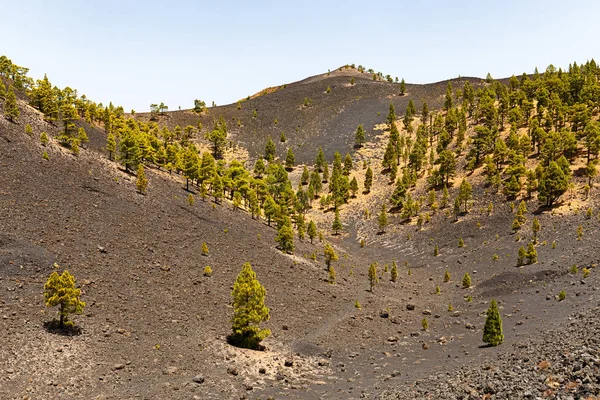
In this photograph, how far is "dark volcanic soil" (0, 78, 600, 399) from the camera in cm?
3031

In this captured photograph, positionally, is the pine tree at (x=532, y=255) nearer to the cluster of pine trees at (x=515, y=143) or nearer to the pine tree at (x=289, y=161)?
the cluster of pine trees at (x=515, y=143)

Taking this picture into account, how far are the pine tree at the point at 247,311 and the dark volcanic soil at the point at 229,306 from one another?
1582 mm

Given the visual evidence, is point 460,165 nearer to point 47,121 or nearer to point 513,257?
point 513,257

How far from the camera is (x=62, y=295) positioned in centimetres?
3431

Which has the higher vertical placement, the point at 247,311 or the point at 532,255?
the point at 247,311

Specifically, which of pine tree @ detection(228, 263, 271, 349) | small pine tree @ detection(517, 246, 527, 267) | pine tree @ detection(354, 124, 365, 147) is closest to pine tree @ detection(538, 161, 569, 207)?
small pine tree @ detection(517, 246, 527, 267)

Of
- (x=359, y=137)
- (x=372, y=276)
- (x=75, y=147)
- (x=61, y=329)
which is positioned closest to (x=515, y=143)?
(x=359, y=137)

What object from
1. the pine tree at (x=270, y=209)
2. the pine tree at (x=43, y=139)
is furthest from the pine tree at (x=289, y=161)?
the pine tree at (x=43, y=139)

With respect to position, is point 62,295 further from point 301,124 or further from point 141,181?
point 301,124

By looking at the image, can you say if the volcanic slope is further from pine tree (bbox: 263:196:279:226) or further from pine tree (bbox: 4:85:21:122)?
pine tree (bbox: 4:85:21:122)

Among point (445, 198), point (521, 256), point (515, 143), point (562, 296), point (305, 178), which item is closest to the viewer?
point (562, 296)

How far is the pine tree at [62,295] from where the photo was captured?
111 ft

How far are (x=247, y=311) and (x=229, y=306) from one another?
921 cm

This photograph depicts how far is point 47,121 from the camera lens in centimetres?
8150
